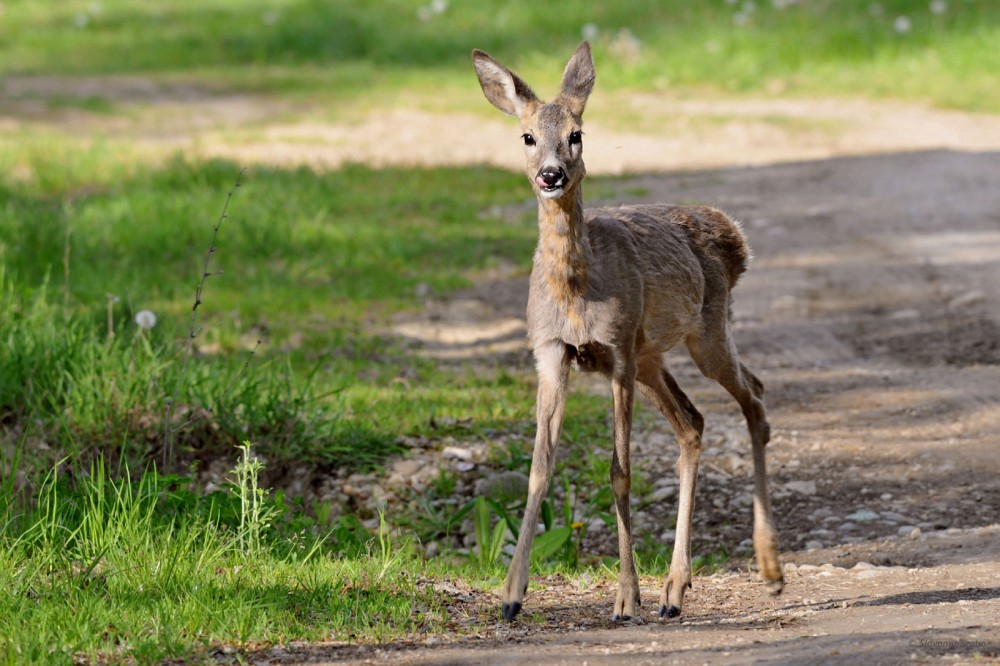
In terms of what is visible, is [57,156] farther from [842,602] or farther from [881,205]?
[842,602]

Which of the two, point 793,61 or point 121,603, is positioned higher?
point 793,61

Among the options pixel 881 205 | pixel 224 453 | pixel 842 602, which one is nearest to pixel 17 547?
pixel 224 453

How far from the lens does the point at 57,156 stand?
13.4m

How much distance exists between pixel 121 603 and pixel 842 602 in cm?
244

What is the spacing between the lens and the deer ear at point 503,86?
5301 millimetres

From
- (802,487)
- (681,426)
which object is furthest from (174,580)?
(802,487)

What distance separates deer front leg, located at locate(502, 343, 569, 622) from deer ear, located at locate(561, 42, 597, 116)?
2.93 ft

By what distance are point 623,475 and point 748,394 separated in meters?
0.92

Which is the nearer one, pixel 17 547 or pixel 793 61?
pixel 17 547

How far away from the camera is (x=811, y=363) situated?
8.27 metres

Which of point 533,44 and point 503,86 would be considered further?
point 533,44

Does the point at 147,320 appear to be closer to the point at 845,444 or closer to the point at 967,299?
the point at 845,444

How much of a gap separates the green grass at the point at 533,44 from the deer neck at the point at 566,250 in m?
11.4

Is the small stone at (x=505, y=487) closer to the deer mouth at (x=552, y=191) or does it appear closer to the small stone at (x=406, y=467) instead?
the small stone at (x=406, y=467)
